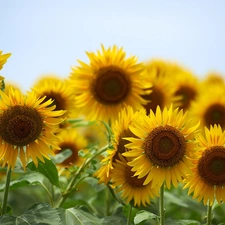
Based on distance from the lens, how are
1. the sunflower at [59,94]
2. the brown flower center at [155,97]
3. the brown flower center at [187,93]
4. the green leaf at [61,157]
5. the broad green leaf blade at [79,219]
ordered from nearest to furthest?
1. the broad green leaf blade at [79,219]
2. the green leaf at [61,157]
3. the sunflower at [59,94]
4. the brown flower center at [155,97]
5. the brown flower center at [187,93]

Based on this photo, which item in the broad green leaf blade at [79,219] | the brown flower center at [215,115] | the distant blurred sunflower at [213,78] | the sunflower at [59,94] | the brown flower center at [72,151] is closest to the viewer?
the broad green leaf blade at [79,219]

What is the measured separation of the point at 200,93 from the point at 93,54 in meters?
1.54

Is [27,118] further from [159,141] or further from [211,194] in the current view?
[211,194]

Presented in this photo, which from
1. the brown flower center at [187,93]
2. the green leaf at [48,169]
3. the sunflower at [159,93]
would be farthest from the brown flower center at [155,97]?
the green leaf at [48,169]

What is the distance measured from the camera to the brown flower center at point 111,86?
11.3 feet

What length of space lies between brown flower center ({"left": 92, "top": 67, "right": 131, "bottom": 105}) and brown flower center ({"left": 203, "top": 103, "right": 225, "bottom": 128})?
1024mm

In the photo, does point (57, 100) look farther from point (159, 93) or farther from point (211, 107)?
point (211, 107)

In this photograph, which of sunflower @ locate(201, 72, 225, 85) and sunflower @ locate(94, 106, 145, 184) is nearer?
sunflower @ locate(94, 106, 145, 184)

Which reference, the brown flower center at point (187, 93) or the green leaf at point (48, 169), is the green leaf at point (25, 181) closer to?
the green leaf at point (48, 169)

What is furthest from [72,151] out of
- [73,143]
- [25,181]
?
[25,181]

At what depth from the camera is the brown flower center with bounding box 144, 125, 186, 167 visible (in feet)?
7.41

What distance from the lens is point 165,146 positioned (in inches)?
90.0

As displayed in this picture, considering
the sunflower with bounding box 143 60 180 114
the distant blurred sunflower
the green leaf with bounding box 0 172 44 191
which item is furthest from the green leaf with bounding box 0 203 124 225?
the distant blurred sunflower

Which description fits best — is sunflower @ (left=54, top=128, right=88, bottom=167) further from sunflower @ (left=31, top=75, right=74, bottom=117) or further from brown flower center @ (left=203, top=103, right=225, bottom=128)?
brown flower center @ (left=203, top=103, right=225, bottom=128)
